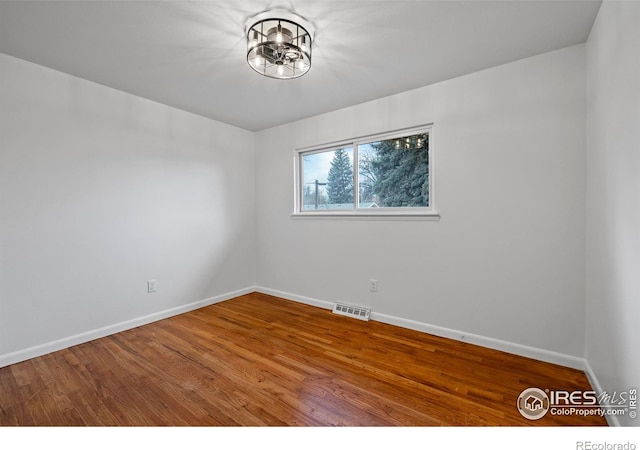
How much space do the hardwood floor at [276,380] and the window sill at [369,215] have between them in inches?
44.1

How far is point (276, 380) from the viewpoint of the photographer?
1.89 m

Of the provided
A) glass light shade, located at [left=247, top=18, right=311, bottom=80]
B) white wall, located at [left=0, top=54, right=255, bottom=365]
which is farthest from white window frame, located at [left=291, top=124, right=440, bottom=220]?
glass light shade, located at [left=247, top=18, right=311, bottom=80]

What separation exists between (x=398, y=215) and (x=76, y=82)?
10.4ft

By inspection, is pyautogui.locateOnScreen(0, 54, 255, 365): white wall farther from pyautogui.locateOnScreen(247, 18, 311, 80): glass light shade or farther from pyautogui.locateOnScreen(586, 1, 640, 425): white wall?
pyautogui.locateOnScreen(586, 1, 640, 425): white wall

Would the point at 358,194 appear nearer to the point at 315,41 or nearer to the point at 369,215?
the point at 369,215

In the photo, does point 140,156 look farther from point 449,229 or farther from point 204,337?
point 449,229

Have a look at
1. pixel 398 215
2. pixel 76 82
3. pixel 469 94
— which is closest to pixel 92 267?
pixel 76 82

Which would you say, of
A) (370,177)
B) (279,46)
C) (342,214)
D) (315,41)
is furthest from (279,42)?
(342,214)

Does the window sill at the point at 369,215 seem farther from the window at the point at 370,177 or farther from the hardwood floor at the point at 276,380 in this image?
the hardwood floor at the point at 276,380

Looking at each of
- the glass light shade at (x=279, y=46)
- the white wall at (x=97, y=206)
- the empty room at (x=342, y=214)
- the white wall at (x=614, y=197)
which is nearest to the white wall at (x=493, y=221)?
the empty room at (x=342, y=214)

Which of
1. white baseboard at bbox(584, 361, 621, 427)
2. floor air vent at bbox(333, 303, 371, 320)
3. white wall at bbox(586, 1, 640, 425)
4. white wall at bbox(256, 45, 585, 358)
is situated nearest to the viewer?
white wall at bbox(586, 1, 640, 425)

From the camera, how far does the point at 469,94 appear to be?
2406 millimetres

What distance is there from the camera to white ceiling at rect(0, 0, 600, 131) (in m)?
1.62

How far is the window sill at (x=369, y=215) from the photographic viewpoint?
2.62 meters
